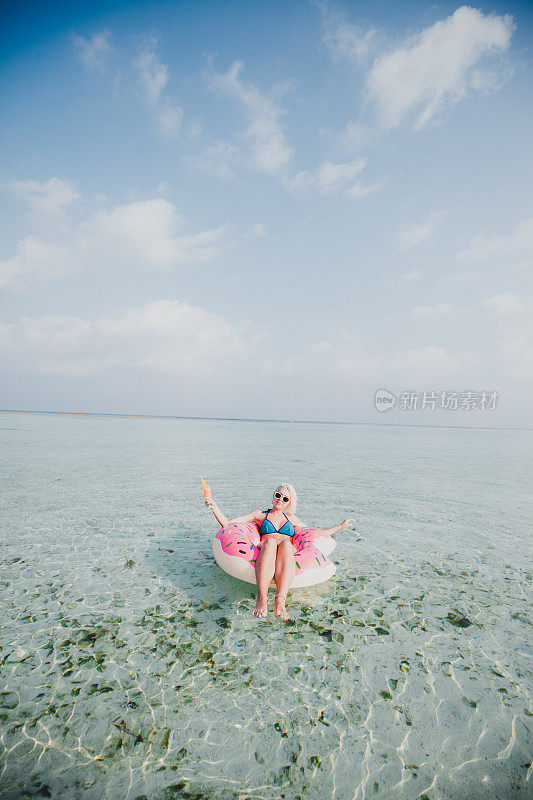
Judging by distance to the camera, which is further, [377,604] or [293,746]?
[377,604]

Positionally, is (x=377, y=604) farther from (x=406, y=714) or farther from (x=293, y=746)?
(x=293, y=746)

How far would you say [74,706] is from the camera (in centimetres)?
313

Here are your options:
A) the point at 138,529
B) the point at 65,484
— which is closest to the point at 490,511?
the point at 138,529

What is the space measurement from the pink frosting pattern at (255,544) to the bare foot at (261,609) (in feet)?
1.63

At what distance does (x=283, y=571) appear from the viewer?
14.7ft

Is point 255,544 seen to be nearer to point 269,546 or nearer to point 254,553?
point 254,553

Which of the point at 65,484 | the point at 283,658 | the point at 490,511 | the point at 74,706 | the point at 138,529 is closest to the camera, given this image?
the point at 74,706

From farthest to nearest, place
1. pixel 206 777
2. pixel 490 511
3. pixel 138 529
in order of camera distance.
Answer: pixel 490 511
pixel 138 529
pixel 206 777

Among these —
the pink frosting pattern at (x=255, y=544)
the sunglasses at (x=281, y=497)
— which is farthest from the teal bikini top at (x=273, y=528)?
→ the sunglasses at (x=281, y=497)

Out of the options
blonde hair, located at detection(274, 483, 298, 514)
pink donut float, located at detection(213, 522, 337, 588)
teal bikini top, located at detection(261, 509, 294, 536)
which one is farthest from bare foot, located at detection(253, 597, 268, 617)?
blonde hair, located at detection(274, 483, 298, 514)

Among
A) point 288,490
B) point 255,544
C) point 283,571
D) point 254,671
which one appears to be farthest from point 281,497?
point 254,671

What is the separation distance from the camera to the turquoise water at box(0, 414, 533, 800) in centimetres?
267

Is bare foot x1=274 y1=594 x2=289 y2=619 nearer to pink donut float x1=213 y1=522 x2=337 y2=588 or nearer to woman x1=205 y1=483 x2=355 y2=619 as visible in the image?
woman x1=205 y1=483 x2=355 y2=619

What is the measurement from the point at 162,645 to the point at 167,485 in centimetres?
858
